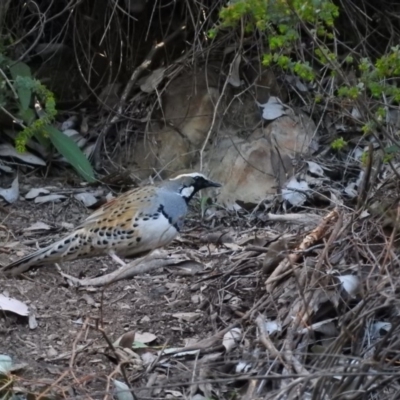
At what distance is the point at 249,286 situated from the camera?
5.29 metres

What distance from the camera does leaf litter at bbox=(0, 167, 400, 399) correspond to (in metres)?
3.85

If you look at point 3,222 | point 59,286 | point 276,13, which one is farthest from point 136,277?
point 276,13

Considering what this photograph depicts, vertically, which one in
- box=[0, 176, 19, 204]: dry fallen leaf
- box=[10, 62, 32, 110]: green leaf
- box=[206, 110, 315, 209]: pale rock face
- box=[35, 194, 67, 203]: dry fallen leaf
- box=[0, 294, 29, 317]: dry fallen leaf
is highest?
box=[10, 62, 32, 110]: green leaf

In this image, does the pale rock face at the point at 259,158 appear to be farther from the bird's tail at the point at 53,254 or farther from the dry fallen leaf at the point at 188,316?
the dry fallen leaf at the point at 188,316

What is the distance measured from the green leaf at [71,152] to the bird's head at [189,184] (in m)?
0.94

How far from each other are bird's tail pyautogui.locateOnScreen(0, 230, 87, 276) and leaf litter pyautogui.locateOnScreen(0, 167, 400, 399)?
85 mm

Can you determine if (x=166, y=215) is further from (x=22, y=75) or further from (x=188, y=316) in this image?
(x=22, y=75)

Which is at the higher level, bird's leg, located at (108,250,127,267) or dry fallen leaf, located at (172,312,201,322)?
dry fallen leaf, located at (172,312,201,322)

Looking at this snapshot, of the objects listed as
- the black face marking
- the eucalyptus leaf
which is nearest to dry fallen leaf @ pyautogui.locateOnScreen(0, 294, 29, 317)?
the eucalyptus leaf

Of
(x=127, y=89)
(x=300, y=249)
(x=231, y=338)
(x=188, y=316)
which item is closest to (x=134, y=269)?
(x=188, y=316)

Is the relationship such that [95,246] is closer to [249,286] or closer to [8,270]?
[8,270]

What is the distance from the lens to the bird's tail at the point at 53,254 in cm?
592

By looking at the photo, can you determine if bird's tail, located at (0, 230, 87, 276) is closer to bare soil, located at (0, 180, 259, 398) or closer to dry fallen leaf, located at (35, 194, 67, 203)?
bare soil, located at (0, 180, 259, 398)

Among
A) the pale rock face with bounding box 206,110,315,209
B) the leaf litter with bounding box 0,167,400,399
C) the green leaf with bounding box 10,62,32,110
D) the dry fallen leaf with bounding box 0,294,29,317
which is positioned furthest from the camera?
the pale rock face with bounding box 206,110,315,209
